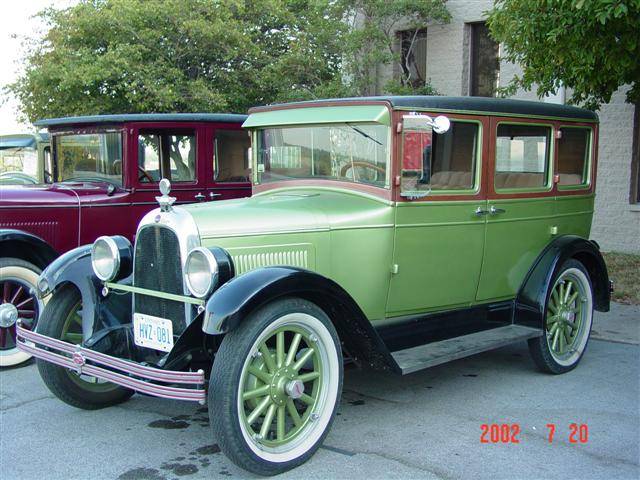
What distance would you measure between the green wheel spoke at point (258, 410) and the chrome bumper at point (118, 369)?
0.26 m

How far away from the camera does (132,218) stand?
6.20 metres

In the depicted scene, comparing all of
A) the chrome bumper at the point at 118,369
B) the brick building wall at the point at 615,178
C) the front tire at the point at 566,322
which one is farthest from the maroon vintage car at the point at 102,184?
the brick building wall at the point at 615,178

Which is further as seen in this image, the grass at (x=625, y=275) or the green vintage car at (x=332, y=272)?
the grass at (x=625, y=275)

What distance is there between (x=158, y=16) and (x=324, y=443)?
9.06m

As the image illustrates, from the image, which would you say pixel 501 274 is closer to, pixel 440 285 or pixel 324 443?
pixel 440 285

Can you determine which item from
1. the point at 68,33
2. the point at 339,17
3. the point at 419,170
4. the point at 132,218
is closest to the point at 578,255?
the point at 419,170

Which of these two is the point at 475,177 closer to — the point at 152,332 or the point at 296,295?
the point at 296,295

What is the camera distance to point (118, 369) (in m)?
3.58

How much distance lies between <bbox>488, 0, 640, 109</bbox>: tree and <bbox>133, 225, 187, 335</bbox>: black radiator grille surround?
353 cm

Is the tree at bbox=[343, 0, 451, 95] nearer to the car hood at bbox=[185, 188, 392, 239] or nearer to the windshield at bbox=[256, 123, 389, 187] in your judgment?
the windshield at bbox=[256, 123, 389, 187]

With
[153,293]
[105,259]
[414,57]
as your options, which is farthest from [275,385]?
[414,57]

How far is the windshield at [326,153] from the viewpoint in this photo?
429 cm

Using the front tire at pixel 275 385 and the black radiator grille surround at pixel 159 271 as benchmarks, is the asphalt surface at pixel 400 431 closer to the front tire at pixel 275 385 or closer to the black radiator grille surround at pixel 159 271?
the front tire at pixel 275 385

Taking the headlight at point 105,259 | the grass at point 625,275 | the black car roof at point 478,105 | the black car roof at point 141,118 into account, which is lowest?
the grass at point 625,275
